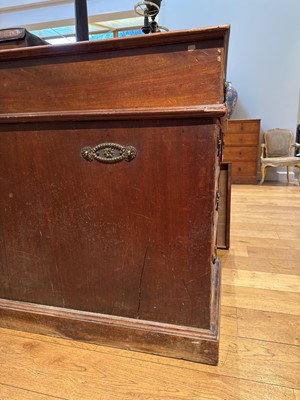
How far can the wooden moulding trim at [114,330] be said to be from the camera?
2.64ft

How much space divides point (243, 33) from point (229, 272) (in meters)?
3.51

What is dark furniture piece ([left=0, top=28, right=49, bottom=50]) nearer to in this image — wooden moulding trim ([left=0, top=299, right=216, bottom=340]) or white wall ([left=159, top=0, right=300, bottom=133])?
wooden moulding trim ([left=0, top=299, right=216, bottom=340])

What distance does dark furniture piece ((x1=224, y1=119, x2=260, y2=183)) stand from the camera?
11.3ft

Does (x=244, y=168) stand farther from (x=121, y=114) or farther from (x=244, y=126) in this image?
(x=121, y=114)

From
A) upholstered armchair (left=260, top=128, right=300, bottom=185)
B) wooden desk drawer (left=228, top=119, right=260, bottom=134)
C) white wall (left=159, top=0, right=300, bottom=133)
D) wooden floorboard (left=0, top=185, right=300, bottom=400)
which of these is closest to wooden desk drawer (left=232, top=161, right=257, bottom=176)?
upholstered armchair (left=260, top=128, right=300, bottom=185)

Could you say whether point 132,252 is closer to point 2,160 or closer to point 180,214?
point 180,214

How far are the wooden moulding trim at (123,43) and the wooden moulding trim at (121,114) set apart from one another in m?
0.15

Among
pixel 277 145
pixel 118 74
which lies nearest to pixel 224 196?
pixel 118 74

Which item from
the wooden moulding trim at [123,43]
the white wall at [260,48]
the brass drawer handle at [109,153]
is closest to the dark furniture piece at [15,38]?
the wooden moulding trim at [123,43]

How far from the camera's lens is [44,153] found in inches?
31.7

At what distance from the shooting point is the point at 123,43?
0.65m

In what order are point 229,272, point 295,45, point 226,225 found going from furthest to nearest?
point 295,45
point 226,225
point 229,272

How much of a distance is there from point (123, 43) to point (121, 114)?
168 millimetres

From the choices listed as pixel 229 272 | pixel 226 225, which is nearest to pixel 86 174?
pixel 229 272
